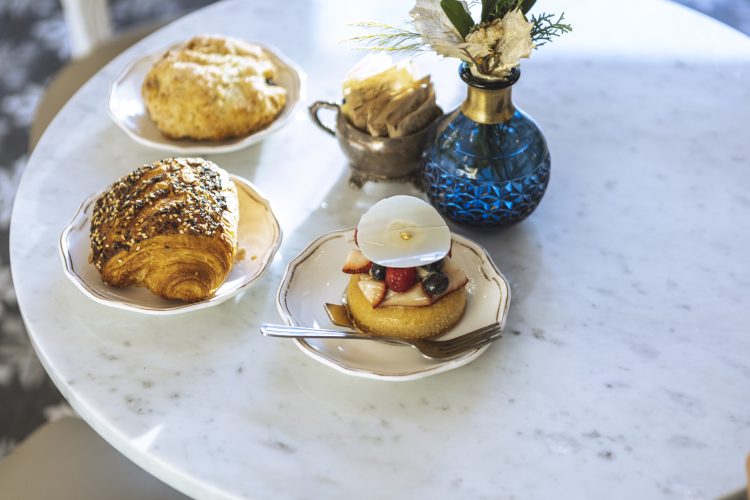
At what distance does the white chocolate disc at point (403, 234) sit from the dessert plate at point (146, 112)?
14.1 inches

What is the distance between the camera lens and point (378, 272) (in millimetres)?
1021

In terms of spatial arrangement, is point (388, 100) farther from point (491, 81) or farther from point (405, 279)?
point (405, 279)

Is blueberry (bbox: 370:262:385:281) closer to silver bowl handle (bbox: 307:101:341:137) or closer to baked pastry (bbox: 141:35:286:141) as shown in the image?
silver bowl handle (bbox: 307:101:341:137)

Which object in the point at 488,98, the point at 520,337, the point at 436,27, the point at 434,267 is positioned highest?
the point at 436,27

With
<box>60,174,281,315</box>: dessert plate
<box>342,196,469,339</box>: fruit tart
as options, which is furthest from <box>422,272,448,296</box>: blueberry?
<box>60,174,281,315</box>: dessert plate

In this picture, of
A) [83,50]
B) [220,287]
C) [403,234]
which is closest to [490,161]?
[403,234]

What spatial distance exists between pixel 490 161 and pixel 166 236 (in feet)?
1.53

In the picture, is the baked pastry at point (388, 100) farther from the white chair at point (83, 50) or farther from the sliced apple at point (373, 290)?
the white chair at point (83, 50)

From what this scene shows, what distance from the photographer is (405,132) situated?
1216 mm

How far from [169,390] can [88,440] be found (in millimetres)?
321

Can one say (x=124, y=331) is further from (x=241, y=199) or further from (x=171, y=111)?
(x=171, y=111)

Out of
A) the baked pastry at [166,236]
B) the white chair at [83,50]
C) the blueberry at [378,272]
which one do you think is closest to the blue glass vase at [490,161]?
the blueberry at [378,272]

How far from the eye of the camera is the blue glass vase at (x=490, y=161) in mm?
1130

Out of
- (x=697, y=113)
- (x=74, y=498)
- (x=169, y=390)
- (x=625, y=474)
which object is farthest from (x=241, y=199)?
(x=697, y=113)
